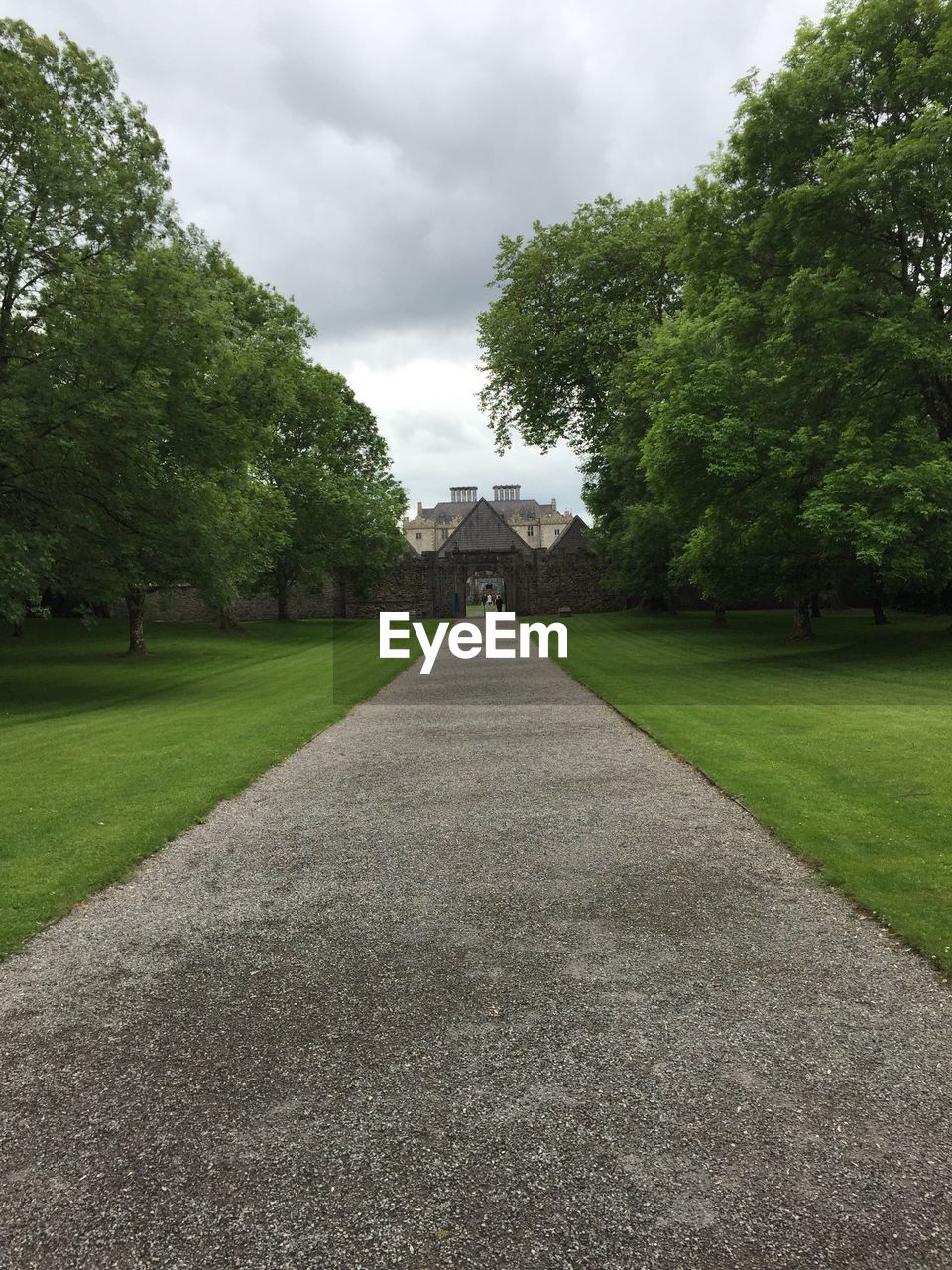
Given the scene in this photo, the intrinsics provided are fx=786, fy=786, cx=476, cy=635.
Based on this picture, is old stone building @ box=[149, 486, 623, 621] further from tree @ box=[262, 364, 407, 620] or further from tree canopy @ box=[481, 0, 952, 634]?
tree canopy @ box=[481, 0, 952, 634]

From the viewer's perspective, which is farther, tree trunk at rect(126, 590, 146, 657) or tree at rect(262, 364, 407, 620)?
tree at rect(262, 364, 407, 620)

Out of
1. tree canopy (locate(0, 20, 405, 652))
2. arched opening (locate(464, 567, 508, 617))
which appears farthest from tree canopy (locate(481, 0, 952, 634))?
arched opening (locate(464, 567, 508, 617))

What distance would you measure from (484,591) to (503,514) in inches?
820

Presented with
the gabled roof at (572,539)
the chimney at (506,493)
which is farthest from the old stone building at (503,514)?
the gabled roof at (572,539)


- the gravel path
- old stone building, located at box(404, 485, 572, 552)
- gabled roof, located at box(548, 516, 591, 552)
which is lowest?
the gravel path

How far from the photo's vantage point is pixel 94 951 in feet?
15.5

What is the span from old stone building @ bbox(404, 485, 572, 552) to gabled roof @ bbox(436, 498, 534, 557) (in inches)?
1913

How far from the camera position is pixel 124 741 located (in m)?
11.9

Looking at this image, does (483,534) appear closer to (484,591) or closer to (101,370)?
(484,591)

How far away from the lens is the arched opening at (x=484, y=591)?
60566 mm

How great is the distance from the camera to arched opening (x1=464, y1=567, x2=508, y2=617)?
2384 inches

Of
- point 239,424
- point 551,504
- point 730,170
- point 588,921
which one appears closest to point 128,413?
point 239,424

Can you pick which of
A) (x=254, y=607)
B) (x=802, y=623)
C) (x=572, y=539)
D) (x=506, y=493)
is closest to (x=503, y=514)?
(x=506, y=493)

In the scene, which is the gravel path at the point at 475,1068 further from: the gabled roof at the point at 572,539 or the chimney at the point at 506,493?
the chimney at the point at 506,493
